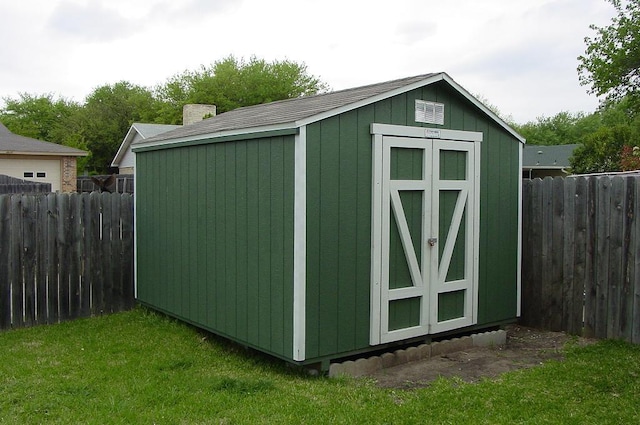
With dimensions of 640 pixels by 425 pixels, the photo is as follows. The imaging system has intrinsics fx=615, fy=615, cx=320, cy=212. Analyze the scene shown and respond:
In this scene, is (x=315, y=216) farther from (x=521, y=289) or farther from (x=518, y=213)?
(x=521, y=289)

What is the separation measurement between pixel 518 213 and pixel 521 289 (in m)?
0.98

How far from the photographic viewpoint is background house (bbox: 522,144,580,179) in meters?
32.4

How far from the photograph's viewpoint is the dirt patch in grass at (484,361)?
17.3 feet

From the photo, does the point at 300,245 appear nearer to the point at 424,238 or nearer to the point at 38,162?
the point at 424,238

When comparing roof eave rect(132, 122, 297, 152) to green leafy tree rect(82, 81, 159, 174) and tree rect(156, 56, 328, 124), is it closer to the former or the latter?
green leafy tree rect(82, 81, 159, 174)

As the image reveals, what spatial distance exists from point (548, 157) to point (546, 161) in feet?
1.69

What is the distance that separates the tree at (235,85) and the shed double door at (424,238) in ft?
133

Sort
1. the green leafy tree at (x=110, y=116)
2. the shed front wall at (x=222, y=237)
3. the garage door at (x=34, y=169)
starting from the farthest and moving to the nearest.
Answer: the green leafy tree at (x=110, y=116) → the garage door at (x=34, y=169) → the shed front wall at (x=222, y=237)

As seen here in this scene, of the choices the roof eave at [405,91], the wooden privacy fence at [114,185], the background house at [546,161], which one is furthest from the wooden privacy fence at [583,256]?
the background house at [546,161]

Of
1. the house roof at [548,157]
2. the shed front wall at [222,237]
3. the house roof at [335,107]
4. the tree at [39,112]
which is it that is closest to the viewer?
the house roof at [335,107]

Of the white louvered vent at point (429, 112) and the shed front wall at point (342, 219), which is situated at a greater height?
the white louvered vent at point (429, 112)

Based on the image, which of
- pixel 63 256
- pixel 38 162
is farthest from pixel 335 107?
pixel 38 162

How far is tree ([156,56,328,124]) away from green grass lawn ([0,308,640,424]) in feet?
133

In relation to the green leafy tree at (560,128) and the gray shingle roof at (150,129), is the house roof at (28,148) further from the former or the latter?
the green leafy tree at (560,128)
